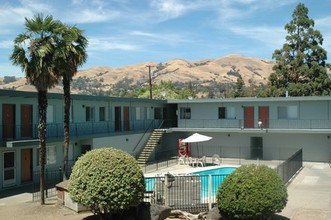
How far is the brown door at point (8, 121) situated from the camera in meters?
24.0

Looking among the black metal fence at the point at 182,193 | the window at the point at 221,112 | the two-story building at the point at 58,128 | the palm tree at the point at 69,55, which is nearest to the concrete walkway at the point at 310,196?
the black metal fence at the point at 182,193

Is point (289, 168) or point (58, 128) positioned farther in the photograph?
point (58, 128)

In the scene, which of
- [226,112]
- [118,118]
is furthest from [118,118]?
[226,112]

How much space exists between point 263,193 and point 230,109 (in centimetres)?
2436

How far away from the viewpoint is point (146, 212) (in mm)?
15078

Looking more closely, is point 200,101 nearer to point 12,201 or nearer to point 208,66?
point 12,201

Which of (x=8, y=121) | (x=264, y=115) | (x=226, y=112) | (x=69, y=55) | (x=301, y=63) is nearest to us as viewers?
(x=69, y=55)

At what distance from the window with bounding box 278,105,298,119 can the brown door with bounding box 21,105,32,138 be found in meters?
20.8

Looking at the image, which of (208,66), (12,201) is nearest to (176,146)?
(12,201)

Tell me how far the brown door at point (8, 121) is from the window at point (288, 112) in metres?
21.9

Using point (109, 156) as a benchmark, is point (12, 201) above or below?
below

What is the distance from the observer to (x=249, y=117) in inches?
1442

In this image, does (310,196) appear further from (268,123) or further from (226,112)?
(226,112)

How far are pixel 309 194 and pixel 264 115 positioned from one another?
16416 mm
